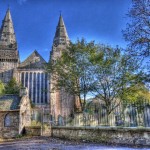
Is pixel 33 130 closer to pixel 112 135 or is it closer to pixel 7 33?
pixel 112 135

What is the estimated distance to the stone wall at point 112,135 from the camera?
1143cm

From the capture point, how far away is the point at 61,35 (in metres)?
64.2

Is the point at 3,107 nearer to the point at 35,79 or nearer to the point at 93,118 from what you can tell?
the point at 93,118

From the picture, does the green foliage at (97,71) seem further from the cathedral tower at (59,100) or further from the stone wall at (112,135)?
the cathedral tower at (59,100)

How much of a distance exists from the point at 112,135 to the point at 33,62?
156ft

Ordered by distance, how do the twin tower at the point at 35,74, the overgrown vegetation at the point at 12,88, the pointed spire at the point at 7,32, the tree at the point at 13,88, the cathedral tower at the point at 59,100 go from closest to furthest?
the overgrown vegetation at the point at 12,88, the tree at the point at 13,88, the cathedral tower at the point at 59,100, the twin tower at the point at 35,74, the pointed spire at the point at 7,32

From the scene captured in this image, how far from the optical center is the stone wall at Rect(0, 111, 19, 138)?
80.3ft

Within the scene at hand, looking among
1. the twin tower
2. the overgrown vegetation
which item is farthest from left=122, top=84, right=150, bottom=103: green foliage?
the twin tower

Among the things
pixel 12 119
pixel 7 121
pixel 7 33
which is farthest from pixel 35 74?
pixel 12 119

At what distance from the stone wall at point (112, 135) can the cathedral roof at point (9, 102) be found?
10.7 m

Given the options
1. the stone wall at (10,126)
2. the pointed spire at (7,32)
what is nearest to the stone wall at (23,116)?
the stone wall at (10,126)

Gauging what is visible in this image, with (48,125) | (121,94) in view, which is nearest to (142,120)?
(121,94)

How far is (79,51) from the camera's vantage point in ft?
86.2

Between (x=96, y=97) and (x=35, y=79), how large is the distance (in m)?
33.1
